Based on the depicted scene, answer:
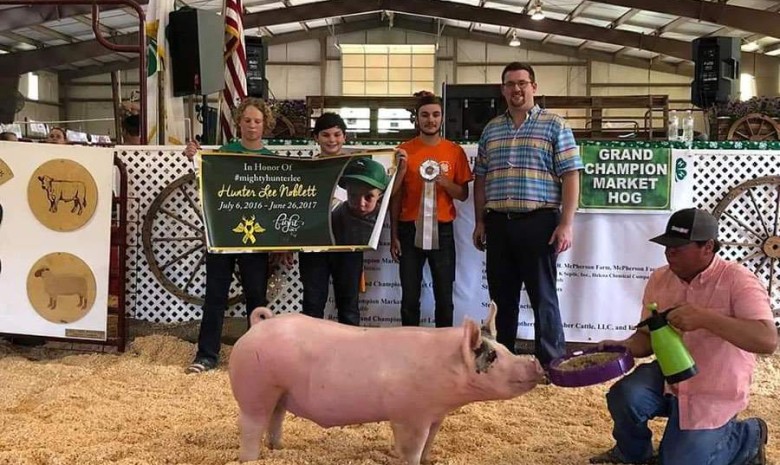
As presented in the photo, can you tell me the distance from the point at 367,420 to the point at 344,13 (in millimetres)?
18464

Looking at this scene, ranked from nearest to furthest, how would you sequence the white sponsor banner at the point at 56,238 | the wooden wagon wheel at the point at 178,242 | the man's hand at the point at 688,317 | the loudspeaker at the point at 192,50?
the man's hand at the point at 688,317 → the white sponsor banner at the point at 56,238 → the wooden wagon wheel at the point at 178,242 → the loudspeaker at the point at 192,50

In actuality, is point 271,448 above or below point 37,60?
below

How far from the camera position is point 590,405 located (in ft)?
12.9

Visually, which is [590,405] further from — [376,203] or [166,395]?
[166,395]

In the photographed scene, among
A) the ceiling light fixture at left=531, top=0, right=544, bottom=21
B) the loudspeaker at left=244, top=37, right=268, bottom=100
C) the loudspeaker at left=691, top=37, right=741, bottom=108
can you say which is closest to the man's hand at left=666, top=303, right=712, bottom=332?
the loudspeaker at left=244, top=37, right=268, bottom=100

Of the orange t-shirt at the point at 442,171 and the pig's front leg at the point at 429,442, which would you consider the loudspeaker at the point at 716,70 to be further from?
the pig's front leg at the point at 429,442

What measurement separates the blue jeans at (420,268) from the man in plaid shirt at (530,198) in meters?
0.34

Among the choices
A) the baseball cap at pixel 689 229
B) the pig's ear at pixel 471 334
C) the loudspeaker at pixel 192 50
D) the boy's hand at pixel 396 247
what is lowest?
the pig's ear at pixel 471 334

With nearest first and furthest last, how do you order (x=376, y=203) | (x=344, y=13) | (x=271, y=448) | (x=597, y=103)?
(x=271, y=448) → (x=376, y=203) → (x=597, y=103) → (x=344, y=13)

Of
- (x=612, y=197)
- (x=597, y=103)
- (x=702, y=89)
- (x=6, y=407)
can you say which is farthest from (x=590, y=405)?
(x=702, y=89)

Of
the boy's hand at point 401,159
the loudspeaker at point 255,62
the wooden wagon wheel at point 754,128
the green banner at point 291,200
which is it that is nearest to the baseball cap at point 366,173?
the green banner at point 291,200

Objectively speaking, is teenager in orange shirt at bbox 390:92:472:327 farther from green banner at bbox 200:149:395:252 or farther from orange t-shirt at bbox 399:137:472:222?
green banner at bbox 200:149:395:252

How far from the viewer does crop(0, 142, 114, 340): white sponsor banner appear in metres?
4.81

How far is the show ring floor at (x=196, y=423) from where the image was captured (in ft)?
9.87
